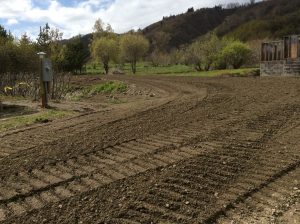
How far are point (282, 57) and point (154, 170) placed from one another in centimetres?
2049

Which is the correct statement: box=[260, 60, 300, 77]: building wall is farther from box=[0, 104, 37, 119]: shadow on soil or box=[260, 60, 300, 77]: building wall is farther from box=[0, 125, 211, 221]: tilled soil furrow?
box=[0, 125, 211, 221]: tilled soil furrow

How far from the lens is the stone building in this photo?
24.3m

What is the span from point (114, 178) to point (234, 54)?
35428mm

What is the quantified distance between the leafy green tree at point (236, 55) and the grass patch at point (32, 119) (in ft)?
97.3

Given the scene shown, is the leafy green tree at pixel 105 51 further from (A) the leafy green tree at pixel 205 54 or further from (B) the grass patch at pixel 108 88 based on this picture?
Result: (B) the grass patch at pixel 108 88

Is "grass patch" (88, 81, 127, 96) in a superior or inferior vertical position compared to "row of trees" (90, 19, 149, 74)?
inferior

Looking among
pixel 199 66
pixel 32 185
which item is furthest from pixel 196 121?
pixel 199 66

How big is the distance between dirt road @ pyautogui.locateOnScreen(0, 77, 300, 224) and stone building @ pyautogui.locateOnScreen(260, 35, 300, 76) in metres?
14.5

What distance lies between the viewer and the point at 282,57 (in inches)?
989

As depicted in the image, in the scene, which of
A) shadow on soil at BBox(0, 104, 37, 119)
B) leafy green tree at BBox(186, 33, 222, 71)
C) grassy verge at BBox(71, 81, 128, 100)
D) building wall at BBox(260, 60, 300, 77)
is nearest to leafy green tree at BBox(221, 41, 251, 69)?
leafy green tree at BBox(186, 33, 222, 71)

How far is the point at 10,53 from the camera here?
26.9 m

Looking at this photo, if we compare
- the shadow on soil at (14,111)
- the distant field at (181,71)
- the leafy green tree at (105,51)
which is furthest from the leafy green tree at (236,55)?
the shadow on soil at (14,111)

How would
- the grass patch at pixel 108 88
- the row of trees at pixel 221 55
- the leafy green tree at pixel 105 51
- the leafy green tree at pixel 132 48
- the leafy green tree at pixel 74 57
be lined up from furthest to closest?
the leafy green tree at pixel 105 51
the leafy green tree at pixel 132 48
the leafy green tree at pixel 74 57
the row of trees at pixel 221 55
the grass patch at pixel 108 88

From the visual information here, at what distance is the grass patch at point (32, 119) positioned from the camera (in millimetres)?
10305
